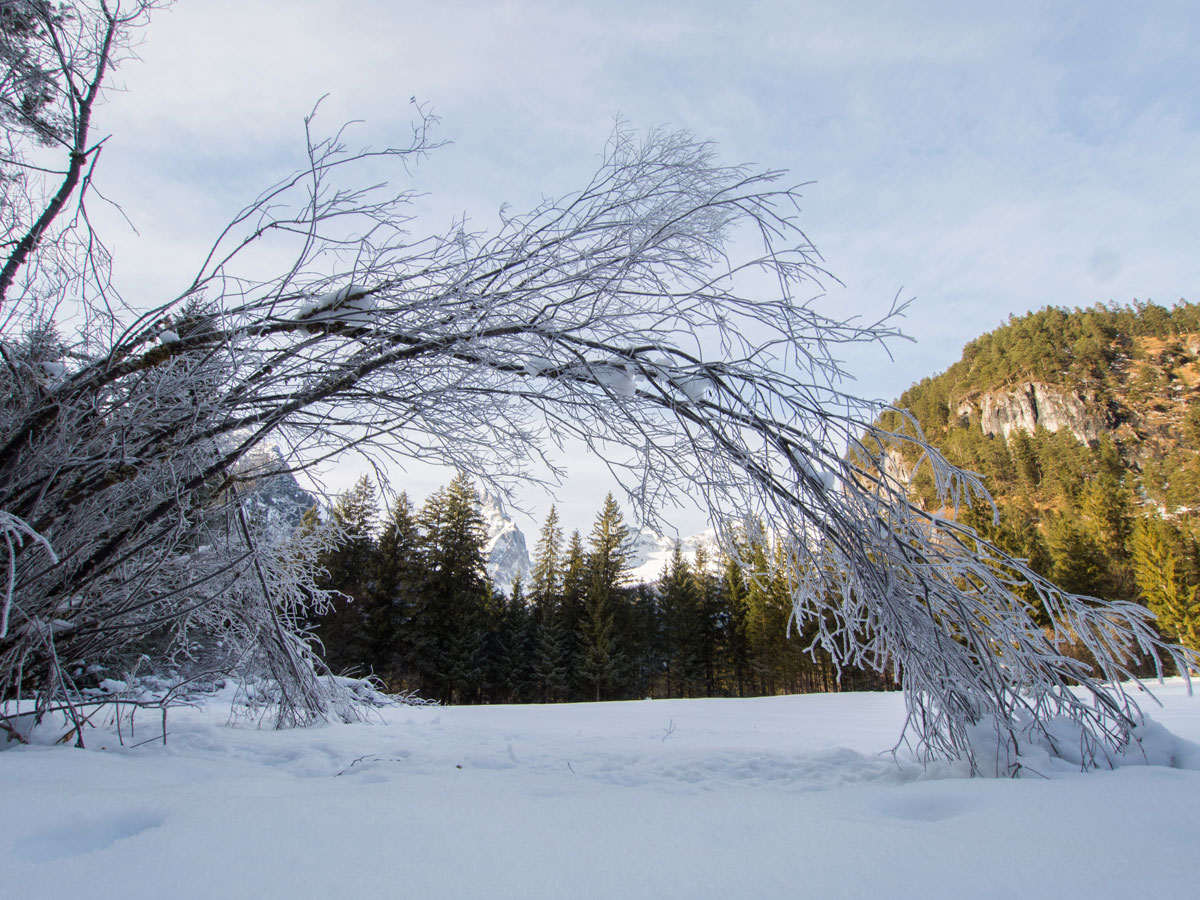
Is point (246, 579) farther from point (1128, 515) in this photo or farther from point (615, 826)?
point (1128, 515)

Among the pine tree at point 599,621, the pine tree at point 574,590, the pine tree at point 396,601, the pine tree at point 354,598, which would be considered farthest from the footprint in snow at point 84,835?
the pine tree at point 574,590

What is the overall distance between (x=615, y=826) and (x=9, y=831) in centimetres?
137

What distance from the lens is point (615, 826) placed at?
1484 millimetres

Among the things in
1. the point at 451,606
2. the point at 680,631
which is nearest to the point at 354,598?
the point at 451,606

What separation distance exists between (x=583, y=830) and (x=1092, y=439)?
117136 mm

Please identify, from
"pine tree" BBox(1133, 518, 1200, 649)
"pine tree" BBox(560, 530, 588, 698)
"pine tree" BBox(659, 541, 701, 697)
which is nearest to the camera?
"pine tree" BBox(1133, 518, 1200, 649)

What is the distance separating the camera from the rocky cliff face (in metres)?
91.6

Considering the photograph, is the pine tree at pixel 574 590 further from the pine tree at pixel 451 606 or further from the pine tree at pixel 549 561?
the pine tree at pixel 451 606

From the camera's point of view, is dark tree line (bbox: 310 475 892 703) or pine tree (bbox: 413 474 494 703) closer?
dark tree line (bbox: 310 475 892 703)

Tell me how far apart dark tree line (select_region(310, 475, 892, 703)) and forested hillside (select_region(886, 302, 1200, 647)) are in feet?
46.3

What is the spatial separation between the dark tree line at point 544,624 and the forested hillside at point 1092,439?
14.1m

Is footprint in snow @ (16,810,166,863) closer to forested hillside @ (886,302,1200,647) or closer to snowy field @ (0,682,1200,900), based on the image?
snowy field @ (0,682,1200,900)

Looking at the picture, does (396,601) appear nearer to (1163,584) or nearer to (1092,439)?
(1163,584)

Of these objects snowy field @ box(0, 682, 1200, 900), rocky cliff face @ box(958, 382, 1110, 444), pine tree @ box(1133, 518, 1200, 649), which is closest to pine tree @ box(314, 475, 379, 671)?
snowy field @ box(0, 682, 1200, 900)
